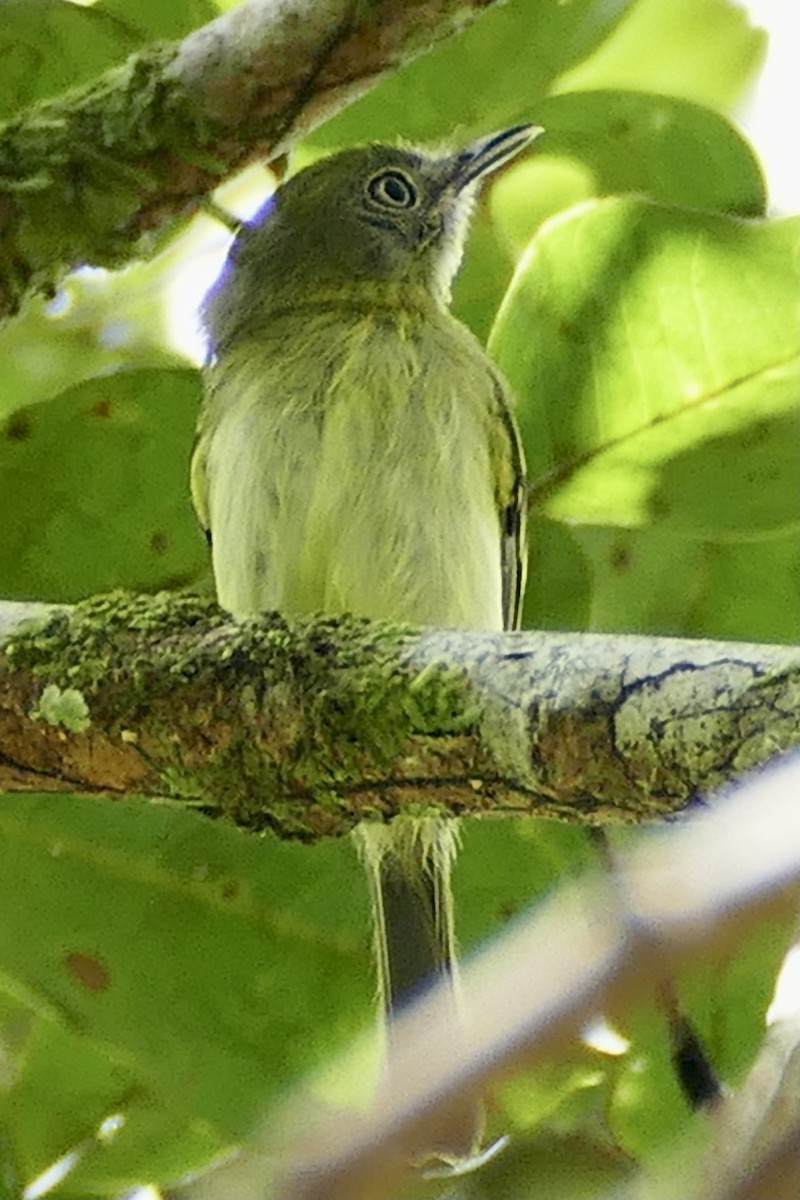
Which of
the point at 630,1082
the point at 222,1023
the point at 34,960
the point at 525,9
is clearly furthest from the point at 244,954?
the point at 525,9

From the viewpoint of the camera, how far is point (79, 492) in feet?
6.61

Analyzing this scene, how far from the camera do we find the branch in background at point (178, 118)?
5.46 feet

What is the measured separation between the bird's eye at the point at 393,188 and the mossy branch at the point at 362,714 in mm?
1128

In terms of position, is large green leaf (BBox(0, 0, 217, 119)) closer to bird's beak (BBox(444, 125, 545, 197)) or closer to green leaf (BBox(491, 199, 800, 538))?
bird's beak (BBox(444, 125, 545, 197))

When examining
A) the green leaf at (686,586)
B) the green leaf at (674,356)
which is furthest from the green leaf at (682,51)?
the green leaf at (686,586)

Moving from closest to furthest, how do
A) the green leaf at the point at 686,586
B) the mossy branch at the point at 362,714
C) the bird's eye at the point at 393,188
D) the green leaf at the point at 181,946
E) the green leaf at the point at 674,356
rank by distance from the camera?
the mossy branch at the point at 362,714
the green leaf at the point at 181,946
the green leaf at the point at 674,356
the green leaf at the point at 686,586
the bird's eye at the point at 393,188

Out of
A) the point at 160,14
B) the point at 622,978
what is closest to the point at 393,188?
the point at 160,14

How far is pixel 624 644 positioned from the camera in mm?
1118

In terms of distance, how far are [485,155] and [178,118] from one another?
1.88 ft

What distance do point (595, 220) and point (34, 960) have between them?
1.09 metres

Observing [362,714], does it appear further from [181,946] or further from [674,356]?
[674,356]

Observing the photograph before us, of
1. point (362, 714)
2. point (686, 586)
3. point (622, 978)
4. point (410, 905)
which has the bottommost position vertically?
point (410, 905)

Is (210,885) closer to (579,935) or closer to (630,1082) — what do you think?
(630,1082)

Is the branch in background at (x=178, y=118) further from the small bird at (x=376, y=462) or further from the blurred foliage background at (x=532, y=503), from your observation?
the small bird at (x=376, y=462)
